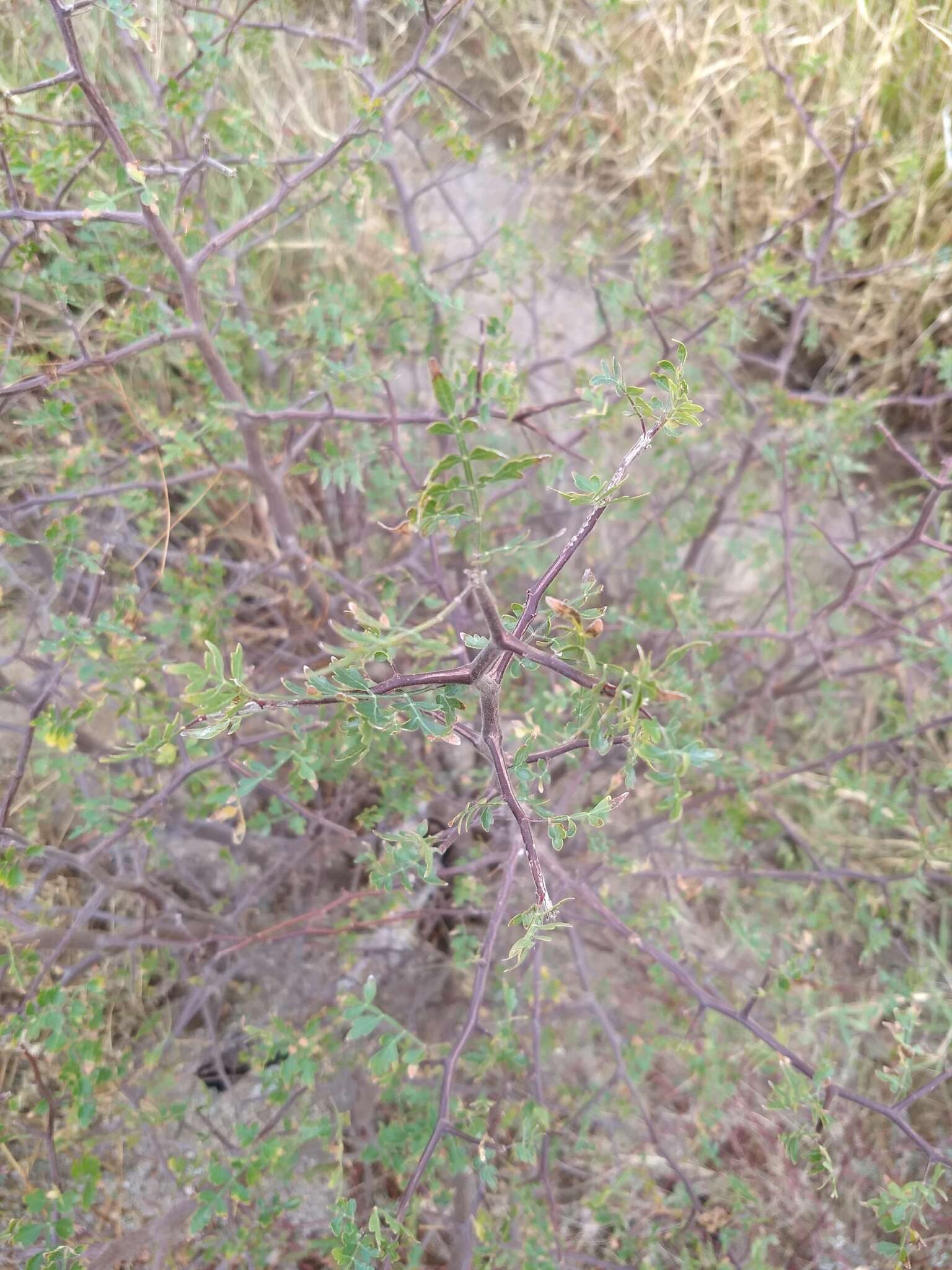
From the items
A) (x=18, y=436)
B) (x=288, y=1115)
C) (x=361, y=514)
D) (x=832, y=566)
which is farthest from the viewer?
(x=832, y=566)

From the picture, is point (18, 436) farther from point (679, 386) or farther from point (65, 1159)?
point (679, 386)

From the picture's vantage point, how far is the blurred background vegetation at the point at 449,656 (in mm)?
1203

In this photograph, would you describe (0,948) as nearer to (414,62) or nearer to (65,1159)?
(65,1159)

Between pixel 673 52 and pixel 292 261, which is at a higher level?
pixel 673 52

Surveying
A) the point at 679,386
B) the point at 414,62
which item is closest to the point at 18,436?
the point at 414,62

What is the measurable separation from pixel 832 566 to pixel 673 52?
2021 mm

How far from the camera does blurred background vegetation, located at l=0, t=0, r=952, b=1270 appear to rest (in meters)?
1.20

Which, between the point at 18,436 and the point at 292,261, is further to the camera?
the point at 292,261

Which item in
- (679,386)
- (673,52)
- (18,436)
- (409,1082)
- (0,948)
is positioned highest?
(673,52)

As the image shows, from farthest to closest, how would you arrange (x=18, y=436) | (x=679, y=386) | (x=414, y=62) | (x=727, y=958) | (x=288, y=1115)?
1. (x=727, y=958)
2. (x=18, y=436)
3. (x=288, y=1115)
4. (x=414, y=62)
5. (x=679, y=386)

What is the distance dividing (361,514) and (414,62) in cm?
119

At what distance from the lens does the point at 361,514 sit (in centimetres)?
227

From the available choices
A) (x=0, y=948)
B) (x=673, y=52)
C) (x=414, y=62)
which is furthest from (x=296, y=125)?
(x=0, y=948)

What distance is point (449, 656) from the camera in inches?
45.9
